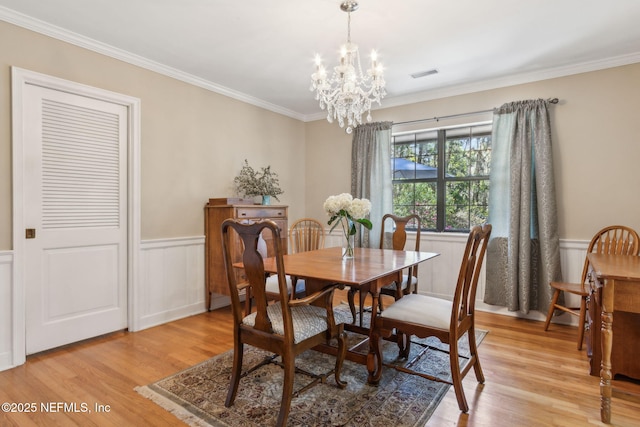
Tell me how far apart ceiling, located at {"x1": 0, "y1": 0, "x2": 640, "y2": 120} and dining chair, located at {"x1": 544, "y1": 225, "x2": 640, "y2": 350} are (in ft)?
5.17

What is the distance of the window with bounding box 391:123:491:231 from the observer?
155 inches

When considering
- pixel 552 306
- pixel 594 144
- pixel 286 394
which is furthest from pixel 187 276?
pixel 594 144

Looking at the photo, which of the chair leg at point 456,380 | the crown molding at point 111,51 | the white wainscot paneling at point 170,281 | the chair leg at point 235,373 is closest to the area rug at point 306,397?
the chair leg at point 235,373

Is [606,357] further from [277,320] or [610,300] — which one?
[277,320]

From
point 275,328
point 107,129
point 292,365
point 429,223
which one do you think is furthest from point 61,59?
point 429,223

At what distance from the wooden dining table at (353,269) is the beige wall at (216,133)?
5.58ft

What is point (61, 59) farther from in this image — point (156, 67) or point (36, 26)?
point (156, 67)

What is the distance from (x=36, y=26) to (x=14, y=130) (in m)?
0.81

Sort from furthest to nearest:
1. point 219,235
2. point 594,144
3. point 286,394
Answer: point 219,235, point 594,144, point 286,394

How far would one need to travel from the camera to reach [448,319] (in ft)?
6.39

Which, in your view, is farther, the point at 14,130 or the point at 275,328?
the point at 14,130

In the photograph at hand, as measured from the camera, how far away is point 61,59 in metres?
2.73

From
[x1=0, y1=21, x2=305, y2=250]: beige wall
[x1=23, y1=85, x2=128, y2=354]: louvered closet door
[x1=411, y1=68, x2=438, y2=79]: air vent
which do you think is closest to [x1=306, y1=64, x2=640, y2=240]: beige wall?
[x1=411, y1=68, x2=438, y2=79]: air vent

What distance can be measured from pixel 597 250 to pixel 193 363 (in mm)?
3529
